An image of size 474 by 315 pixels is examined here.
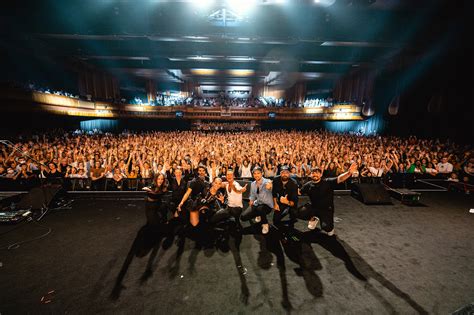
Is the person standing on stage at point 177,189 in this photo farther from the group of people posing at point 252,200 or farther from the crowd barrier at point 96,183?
the crowd barrier at point 96,183

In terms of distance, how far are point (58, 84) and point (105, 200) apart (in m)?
18.1

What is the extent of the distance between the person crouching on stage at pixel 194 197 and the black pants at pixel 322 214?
2170 mm

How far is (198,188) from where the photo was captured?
15.0 feet

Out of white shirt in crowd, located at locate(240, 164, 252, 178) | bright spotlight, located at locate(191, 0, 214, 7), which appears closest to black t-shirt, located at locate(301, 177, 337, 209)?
white shirt in crowd, located at locate(240, 164, 252, 178)

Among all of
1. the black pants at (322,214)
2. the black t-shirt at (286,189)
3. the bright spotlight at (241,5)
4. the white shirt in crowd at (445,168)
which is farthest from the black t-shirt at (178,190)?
the bright spotlight at (241,5)

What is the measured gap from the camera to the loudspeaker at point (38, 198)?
504 centimetres

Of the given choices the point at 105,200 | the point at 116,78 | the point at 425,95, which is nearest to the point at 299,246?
the point at 105,200

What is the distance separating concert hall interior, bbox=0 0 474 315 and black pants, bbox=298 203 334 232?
47 millimetres

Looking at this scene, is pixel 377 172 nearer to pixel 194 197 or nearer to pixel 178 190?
pixel 194 197

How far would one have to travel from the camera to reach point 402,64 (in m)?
15.7

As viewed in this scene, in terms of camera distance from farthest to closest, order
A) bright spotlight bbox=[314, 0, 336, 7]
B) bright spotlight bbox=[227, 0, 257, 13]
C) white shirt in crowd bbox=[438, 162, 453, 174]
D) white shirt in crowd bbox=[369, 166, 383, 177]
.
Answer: bright spotlight bbox=[227, 0, 257, 13]
bright spotlight bbox=[314, 0, 336, 7]
white shirt in crowd bbox=[438, 162, 453, 174]
white shirt in crowd bbox=[369, 166, 383, 177]

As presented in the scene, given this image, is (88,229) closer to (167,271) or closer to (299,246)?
(167,271)

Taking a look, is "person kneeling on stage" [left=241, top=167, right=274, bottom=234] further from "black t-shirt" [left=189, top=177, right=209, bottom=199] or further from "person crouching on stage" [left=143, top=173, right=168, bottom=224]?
"person crouching on stage" [left=143, top=173, right=168, bottom=224]

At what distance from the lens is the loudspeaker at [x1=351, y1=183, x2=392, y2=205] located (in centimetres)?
567
